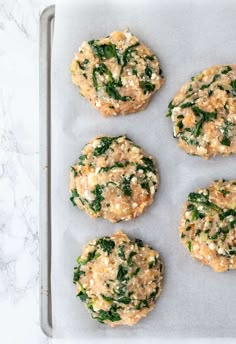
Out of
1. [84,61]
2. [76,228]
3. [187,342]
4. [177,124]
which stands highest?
Result: [84,61]

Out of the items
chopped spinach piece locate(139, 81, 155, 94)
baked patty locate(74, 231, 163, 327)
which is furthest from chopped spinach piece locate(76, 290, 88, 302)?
chopped spinach piece locate(139, 81, 155, 94)

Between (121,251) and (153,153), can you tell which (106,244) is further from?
(153,153)

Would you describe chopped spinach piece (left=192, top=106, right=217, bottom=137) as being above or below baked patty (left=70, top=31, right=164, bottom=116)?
below

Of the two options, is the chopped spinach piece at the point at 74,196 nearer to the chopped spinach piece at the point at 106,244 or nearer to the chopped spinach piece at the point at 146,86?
the chopped spinach piece at the point at 106,244

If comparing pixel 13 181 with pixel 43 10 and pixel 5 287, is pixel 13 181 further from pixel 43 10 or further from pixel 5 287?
pixel 43 10

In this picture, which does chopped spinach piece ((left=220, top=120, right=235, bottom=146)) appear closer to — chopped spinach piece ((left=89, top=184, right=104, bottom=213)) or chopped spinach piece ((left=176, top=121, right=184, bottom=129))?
chopped spinach piece ((left=176, top=121, right=184, bottom=129))

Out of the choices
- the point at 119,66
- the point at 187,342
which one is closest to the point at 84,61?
the point at 119,66

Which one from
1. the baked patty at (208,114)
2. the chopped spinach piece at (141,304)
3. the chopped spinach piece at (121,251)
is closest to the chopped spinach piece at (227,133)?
the baked patty at (208,114)
